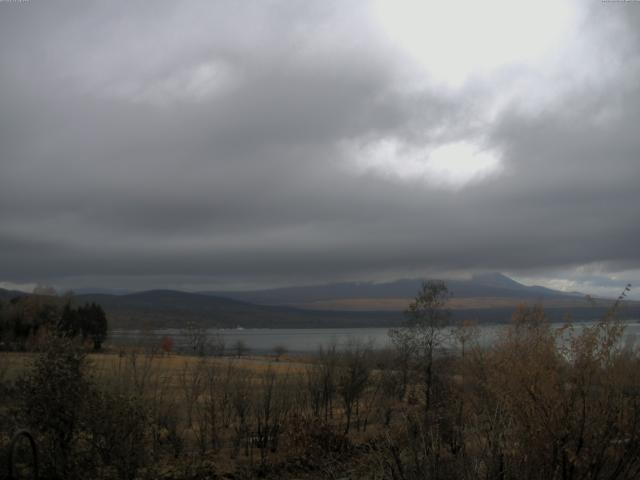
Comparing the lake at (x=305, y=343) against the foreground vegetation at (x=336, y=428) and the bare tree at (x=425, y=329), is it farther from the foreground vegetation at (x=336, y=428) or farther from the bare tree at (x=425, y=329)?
the bare tree at (x=425, y=329)

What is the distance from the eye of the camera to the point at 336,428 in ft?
81.8

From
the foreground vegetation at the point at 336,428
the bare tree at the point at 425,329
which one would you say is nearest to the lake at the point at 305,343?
the foreground vegetation at the point at 336,428

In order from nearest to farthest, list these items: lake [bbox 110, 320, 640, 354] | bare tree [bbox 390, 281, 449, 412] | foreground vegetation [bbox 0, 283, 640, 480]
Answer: foreground vegetation [bbox 0, 283, 640, 480], lake [bbox 110, 320, 640, 354], bare tree [bbox 390, 281, 449, 412]

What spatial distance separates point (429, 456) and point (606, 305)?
12.0 ft

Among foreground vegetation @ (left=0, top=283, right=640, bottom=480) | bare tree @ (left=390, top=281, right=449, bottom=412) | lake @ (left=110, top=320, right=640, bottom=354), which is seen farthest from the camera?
bare tree @ (left=390, top=281, right=449, bottom=412)

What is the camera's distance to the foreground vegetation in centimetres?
844

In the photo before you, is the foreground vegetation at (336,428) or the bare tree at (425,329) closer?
the foreground vegetation at (336,428)

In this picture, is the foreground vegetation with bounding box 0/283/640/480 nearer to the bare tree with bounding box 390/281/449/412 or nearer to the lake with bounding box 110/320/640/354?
the bare tree with bounding box 390/281/449/412

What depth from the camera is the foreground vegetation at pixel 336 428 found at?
8438mm

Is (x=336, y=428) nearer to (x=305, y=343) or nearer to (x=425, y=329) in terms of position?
(x=425, y=329)

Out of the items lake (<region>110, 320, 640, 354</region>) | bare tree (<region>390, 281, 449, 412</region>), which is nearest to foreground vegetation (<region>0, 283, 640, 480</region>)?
bare tree (<region>390, 281, 449, 412</region>)

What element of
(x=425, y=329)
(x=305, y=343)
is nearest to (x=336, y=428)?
(x=425, y=329)

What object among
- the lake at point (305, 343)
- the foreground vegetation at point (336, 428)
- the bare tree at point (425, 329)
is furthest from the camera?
the bare tree at point (425, 329)

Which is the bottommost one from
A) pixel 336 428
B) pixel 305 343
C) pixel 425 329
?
pixel 305 343
